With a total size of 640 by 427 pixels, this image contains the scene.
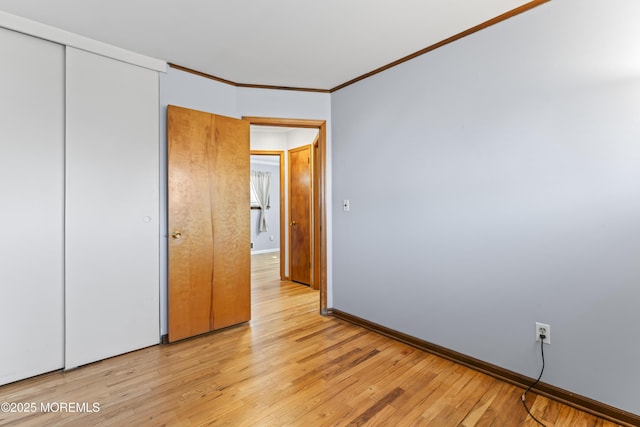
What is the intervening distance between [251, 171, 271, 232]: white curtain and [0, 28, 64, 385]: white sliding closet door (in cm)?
530

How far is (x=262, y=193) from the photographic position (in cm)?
752

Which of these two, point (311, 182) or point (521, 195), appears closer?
point (521, 195)

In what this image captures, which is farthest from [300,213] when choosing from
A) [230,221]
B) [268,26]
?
[268,26]

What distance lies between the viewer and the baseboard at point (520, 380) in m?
1.62

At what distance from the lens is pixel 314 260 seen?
14.2 ft

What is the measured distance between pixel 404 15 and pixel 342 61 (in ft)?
2.39

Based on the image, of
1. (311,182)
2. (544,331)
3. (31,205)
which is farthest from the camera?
(311,182)

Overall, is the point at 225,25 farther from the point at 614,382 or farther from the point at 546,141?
the point at 614,382

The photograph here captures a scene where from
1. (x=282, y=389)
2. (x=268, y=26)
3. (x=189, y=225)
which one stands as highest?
(x=268, y=26)

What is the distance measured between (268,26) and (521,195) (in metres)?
2.01

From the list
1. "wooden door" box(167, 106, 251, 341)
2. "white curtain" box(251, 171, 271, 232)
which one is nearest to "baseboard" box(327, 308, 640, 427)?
"wooden door" box(167, 106, 251, 341)

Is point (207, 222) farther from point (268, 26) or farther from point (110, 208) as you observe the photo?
point (268, 26)

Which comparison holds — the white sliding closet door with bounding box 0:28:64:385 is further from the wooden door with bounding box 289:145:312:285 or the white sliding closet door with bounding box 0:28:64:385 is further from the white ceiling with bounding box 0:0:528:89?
the wooden door with bounding box 289:145:312:285

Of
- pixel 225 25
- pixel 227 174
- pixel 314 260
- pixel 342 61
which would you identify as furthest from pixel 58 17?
pixel 314 260
